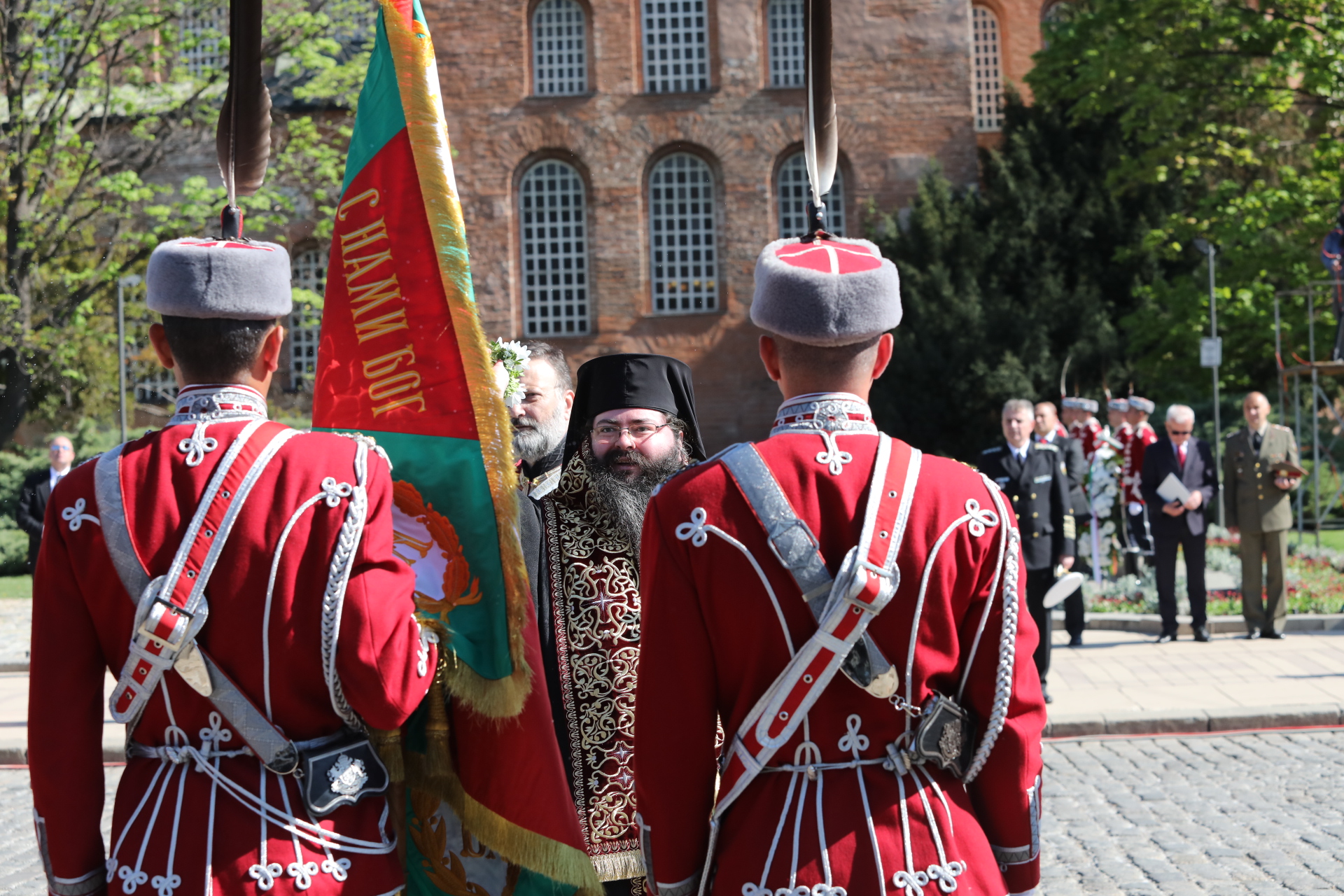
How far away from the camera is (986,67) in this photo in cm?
3709

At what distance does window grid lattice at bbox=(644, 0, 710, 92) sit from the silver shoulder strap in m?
30.7

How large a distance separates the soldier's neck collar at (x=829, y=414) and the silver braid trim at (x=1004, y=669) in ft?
1.10

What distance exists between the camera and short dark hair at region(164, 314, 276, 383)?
2.69 meters

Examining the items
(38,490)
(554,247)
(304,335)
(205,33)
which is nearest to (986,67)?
(554,247)

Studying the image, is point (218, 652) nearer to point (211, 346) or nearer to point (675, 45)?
point (211, 346)

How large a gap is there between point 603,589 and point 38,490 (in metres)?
9.82

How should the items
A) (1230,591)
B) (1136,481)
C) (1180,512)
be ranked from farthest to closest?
(1136,481), (1230,591), (1180,512)

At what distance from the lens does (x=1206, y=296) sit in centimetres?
2472

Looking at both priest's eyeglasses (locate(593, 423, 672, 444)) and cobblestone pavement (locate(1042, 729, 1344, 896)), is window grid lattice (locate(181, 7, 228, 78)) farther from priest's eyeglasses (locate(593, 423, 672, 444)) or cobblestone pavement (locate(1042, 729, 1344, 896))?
priest's eyeglasses (locate(593, 423, 672, 444))

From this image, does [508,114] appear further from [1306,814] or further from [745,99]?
[1306,814]

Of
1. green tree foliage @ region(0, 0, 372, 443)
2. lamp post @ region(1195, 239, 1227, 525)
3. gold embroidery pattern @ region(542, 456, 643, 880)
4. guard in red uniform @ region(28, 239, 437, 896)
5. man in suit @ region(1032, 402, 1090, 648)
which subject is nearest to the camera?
guard in red uniform @ region(28, 239, 437, 896)

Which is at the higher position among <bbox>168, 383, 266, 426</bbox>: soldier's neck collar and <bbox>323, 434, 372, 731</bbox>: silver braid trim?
<bbox>168, 383, 266, 426</bbox>: soldier's neck collar

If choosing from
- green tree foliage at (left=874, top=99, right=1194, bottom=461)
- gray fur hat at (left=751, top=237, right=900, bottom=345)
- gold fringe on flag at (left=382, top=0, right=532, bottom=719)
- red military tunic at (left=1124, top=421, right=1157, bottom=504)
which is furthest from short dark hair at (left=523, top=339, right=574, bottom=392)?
green tree foliage at (left=874, top=99, right=1194, bottom=461)

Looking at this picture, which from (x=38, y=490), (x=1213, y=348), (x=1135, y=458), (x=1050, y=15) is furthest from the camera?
(x=1050, y=15)
